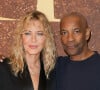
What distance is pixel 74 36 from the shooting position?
1.75m

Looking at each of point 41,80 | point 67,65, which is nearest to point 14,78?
point 41,80

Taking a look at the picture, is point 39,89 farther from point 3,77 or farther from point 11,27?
point 11,27

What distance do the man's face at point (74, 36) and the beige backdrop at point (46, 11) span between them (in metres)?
0.27

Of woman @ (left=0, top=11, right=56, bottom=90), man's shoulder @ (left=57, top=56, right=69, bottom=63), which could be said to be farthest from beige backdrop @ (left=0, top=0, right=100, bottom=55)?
woman @ (left=0, top=11, right=56, bottom=90)

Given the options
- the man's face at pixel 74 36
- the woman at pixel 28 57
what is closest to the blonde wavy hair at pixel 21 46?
the woman at pixel 28 57

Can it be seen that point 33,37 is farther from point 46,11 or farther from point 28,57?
point 46,11

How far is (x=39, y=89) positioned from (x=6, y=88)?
199mm

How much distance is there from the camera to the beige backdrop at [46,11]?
81.0 inches

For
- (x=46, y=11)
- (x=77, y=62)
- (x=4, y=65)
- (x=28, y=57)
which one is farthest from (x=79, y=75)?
(x=46, y=11)

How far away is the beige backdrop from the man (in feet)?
0.77

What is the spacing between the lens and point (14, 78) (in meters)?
1.74

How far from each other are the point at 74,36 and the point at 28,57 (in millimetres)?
315

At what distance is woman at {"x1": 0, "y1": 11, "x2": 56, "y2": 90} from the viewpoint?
5.68 ft

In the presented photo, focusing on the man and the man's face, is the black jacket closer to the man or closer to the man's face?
the man
